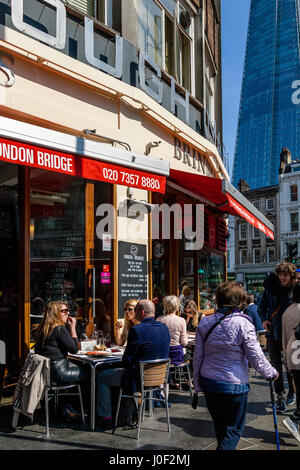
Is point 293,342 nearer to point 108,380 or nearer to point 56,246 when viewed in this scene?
point 108,380

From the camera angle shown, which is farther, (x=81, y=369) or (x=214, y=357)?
(x=81, y=369)

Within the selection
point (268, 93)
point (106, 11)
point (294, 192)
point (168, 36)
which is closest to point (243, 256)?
point (294, 192)

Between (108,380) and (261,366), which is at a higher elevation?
(261,366)

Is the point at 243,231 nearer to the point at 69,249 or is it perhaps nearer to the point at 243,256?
the point at 243,256

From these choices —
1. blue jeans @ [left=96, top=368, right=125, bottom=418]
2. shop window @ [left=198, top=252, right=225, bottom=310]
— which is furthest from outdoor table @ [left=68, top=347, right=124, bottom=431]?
shop window @ [left=198, top=252, right=225, bottom=310]

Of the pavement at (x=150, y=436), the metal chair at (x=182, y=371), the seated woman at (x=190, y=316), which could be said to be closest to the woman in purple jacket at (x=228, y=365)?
the pavement at (x=150, y=436)

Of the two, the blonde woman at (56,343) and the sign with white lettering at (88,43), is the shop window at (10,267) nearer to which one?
the blonde woman at (56,343)

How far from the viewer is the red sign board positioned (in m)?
4.61

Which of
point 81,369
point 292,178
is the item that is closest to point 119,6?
point 81,369

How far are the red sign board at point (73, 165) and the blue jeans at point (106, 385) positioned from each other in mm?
2298

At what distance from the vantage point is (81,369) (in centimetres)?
542

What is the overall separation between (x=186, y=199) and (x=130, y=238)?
3336mm

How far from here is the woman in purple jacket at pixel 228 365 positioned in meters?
3.40

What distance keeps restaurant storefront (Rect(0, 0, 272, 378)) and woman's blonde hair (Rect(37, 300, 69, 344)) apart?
129 cm
